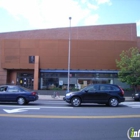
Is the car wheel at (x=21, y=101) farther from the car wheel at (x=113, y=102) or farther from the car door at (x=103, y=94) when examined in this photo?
the car wheel at (x=113, y=102)

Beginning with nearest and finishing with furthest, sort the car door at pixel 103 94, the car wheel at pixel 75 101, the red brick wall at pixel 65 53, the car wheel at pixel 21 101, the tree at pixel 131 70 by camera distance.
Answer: the car wheel at pixel 75 101
the car door at pixel 103 94
the car wheel at pixel 21 101
the tree at pixel 131 70
the red brick wall at pixel 65 53

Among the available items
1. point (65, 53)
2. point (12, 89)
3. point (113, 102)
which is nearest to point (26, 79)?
point (65, 53)

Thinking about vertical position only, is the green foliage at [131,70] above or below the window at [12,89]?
above

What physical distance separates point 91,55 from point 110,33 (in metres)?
9.01

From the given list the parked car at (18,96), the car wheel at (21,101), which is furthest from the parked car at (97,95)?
the car wheel at (21,101)

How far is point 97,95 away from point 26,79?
20797 mm

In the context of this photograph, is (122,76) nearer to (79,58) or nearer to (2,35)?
(79,58)

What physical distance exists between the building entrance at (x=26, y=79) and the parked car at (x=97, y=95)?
19356 millimetres

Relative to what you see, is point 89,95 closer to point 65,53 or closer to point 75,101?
point 75,101

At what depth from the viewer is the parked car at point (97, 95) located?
41.9 feet

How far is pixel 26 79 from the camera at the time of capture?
31.3 meters

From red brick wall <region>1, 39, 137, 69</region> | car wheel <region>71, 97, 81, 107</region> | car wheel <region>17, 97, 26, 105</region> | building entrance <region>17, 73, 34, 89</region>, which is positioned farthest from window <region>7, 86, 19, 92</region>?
building entrance <region>17, 73, 34, 89</region>

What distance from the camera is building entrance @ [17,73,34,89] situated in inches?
1230

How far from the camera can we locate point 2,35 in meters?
37.6
